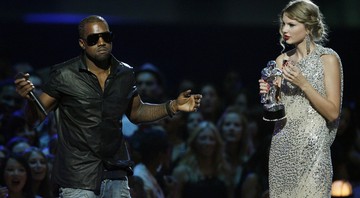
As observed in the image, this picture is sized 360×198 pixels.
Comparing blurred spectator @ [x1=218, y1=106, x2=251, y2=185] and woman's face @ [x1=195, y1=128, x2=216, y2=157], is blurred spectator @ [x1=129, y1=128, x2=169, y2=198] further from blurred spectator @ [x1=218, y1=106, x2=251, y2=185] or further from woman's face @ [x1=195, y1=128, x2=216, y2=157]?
blurred spectator @ [x1=218, y1=106, x2=251, y2=185]

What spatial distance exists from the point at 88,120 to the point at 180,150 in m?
3.36

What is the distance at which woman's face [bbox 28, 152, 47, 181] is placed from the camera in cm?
709

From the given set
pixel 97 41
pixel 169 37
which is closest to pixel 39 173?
pixel 97 41

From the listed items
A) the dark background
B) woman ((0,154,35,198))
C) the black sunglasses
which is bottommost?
woman ((0,154,35,198))

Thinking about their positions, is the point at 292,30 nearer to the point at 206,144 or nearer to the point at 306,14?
the point at 306,14

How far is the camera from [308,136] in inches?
207

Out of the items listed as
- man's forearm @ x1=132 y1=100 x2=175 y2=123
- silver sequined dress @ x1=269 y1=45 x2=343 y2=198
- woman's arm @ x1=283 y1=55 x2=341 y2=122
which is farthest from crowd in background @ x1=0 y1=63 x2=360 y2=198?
woman's arm @ x1=283 y1=55 x2=341 y2=122

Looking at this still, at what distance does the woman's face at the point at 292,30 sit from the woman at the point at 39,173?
262cm

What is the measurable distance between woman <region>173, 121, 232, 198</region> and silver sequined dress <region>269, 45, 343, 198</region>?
2313mm

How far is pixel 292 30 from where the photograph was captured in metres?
5.23

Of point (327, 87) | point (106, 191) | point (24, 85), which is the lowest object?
point (106, 191)

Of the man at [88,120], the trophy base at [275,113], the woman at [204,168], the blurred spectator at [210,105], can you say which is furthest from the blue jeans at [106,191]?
the blurred spectator at [210,105]

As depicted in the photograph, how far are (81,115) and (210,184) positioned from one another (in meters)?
2.82

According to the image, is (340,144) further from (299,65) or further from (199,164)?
(299,65)
